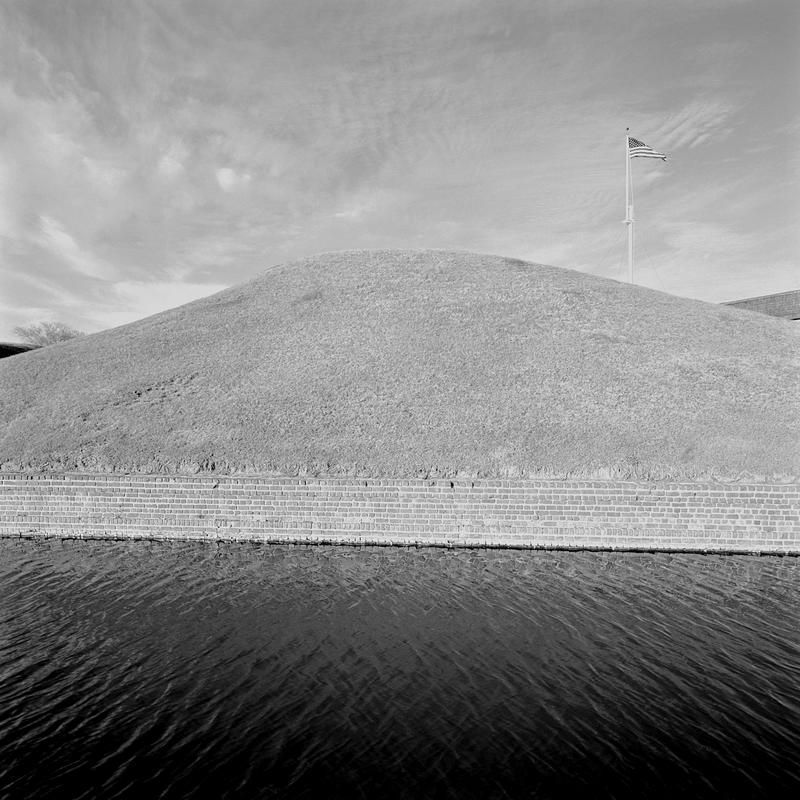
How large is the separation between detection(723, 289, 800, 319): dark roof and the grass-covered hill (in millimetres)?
4923

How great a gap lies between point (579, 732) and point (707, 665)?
8.89 feet

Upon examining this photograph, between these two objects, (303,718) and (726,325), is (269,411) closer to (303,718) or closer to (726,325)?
(303,718)

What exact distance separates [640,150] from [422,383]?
66.1 ft

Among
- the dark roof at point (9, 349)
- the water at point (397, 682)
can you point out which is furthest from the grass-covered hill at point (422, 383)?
the dark roof at point (9, 349)

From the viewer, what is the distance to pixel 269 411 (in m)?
20.7

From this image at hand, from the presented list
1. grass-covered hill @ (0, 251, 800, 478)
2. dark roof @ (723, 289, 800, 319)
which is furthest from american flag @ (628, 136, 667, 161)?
dark roof @ (723, 289, 800, 319)

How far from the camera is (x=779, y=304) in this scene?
A: 1484 inches

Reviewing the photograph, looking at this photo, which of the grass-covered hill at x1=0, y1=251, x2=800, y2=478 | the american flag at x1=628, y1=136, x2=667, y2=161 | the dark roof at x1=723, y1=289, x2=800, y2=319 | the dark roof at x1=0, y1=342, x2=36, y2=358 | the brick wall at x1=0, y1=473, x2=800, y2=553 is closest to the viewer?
the brick wall at x1=0, y1=473, x2=800, y2=553

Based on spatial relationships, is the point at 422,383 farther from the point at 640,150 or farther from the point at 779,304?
the point at 779,304

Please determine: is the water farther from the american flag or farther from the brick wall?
the american flag

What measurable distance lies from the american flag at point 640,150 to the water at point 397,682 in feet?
88.0

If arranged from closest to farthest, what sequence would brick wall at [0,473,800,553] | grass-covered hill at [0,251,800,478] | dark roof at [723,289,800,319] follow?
brick wall at [0,473,800,553], grass-covered hill at [0,251,800,478], dark roof at [723,289,800,319]

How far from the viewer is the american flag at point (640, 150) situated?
30520mm

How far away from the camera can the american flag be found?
30.5 metres
